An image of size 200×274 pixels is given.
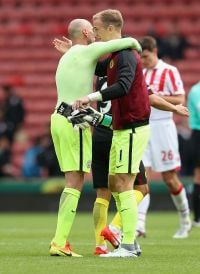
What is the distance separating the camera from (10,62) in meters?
24.7

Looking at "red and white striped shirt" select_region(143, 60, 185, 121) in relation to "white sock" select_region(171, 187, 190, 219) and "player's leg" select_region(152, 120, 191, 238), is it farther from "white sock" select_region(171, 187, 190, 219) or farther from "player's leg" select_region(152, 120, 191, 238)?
"white sock" select_region(171, 187, 190, 219)

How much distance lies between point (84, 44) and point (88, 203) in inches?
373

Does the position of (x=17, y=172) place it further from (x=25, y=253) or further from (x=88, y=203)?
(x=25, y=253)

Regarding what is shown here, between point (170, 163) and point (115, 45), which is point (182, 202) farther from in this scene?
point (115, 45)

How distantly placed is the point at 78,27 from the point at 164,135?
3.68 metres

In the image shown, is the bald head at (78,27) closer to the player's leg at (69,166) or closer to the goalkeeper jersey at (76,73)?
the goalkeeper jersey at (76,73)

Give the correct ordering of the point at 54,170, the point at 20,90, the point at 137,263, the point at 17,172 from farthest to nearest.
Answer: the point at 20,90
the point at 17,172
the point at 54,170
the point at 137,263

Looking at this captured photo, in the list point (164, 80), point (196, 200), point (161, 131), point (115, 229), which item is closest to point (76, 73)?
point (115, 229)

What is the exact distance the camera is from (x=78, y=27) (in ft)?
29.8

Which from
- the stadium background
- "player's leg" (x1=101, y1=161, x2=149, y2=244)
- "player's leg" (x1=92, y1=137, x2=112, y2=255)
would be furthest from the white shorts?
the stadium background

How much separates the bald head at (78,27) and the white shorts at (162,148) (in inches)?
139

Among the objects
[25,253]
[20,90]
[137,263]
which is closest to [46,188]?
[20,90]

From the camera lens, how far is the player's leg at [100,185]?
960cm

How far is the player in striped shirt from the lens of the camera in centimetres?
1202
